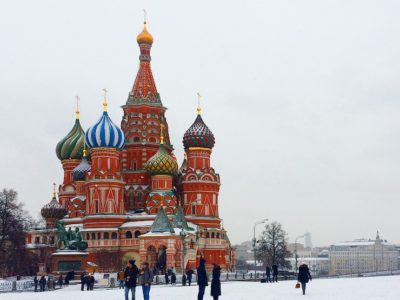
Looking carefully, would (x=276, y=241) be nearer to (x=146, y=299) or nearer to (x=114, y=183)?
(x=114, y=183)

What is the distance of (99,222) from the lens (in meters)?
66.6

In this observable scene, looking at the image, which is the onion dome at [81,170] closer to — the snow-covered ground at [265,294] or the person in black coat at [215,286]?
the snow-covered ground at [265,294]

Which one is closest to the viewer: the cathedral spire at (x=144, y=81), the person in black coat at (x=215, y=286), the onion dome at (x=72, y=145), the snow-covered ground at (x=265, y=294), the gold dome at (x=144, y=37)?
the person in black coat at (x=215, y=286)

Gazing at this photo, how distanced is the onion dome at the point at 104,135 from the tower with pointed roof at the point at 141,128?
4.76 meters

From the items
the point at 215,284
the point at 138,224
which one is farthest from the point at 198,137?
the point at 215,284

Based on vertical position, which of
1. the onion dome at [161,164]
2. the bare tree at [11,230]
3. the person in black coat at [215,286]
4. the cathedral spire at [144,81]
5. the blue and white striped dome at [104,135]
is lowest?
the person in black coat at [215,286]

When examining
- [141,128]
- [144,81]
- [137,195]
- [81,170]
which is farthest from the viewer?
[144,81]

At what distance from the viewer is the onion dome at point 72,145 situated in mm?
79438

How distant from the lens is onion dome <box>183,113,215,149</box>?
73188mm

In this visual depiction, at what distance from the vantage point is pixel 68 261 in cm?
6538

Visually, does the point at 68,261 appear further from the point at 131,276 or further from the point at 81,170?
the point at 131,276

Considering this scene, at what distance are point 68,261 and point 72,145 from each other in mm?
18094

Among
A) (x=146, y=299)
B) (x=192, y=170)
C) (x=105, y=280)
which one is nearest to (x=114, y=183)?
(x=192, y=170)

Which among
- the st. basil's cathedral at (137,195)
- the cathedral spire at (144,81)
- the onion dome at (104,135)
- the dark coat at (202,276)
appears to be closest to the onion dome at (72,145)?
the st. basil's cathedral at (137,195)
